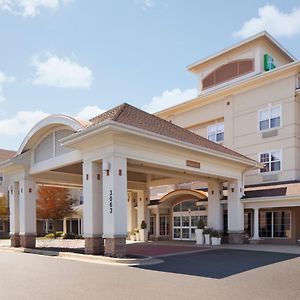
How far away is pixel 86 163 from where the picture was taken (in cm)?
1716

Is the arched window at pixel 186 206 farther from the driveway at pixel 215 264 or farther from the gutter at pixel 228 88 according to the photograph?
the driveway at pixel 215 264

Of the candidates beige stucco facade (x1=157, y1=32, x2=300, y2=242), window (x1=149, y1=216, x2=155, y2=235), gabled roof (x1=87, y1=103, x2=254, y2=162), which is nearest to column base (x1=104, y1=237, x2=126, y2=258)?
gabled roof (x1=87, y1=103, x2=254, y2=162)

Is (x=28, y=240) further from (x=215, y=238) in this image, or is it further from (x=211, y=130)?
(x=211, y=130)

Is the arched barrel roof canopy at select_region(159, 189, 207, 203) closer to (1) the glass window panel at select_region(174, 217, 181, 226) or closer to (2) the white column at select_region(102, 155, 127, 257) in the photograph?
(1) the glass window panel at select_region(174, 217, 181, 226)

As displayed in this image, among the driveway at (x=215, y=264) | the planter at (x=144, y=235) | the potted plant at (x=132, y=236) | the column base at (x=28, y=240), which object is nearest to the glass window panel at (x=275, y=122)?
the planter at (x=144, y=235)

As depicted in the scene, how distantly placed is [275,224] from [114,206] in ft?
42.5

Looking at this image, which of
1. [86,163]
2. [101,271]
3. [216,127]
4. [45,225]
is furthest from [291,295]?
[45,225]

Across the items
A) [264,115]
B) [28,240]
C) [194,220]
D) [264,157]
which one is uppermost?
[264,115]

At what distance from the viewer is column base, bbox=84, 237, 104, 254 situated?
16500mm

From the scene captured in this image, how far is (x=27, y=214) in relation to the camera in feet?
72.9

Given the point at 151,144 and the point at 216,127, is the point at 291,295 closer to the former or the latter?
the point at 151,144

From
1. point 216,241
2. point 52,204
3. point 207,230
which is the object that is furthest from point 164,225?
point 52,204

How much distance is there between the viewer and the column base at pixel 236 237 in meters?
23.6

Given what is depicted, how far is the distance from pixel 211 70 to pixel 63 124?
673 inches
